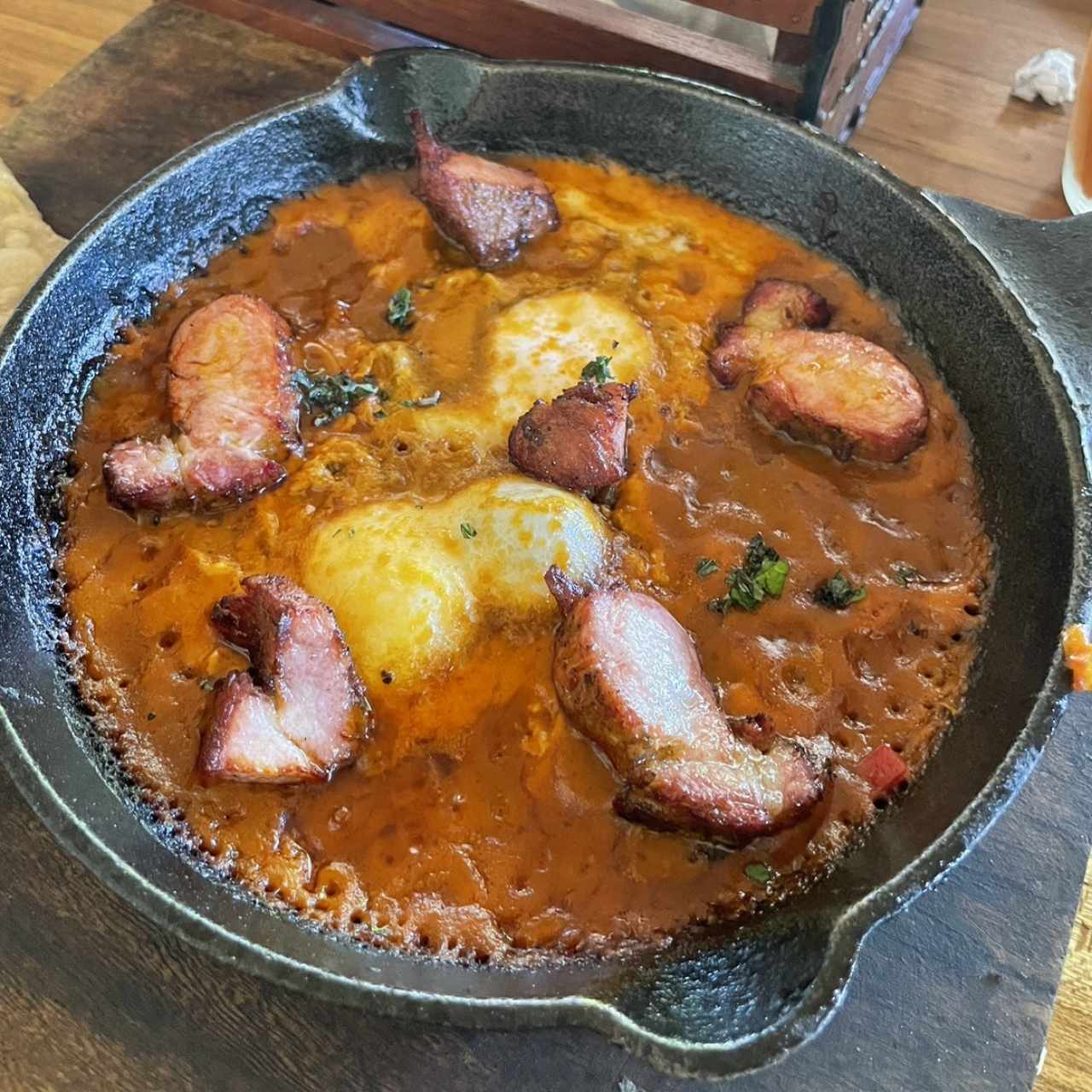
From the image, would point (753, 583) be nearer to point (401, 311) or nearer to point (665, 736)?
point (665, 736)

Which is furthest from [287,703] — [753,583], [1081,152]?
[1081,152]

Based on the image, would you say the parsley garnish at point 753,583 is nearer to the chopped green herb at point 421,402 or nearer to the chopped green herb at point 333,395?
the chopped green herb at point 421,402

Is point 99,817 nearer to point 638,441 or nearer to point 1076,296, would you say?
point 638,441

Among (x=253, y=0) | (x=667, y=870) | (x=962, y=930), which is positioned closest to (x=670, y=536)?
(x=667, y=870)

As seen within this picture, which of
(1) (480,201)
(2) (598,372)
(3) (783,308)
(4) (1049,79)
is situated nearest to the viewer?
(2) (598,372)

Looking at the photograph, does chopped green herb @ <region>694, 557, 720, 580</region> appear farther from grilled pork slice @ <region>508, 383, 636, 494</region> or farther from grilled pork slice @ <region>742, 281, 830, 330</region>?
grilled pork slice @ <region>742, 281, 830, 330</region>

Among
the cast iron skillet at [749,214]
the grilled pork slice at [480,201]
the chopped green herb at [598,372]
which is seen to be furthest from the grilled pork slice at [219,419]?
the chopped green herb at [598,372]
